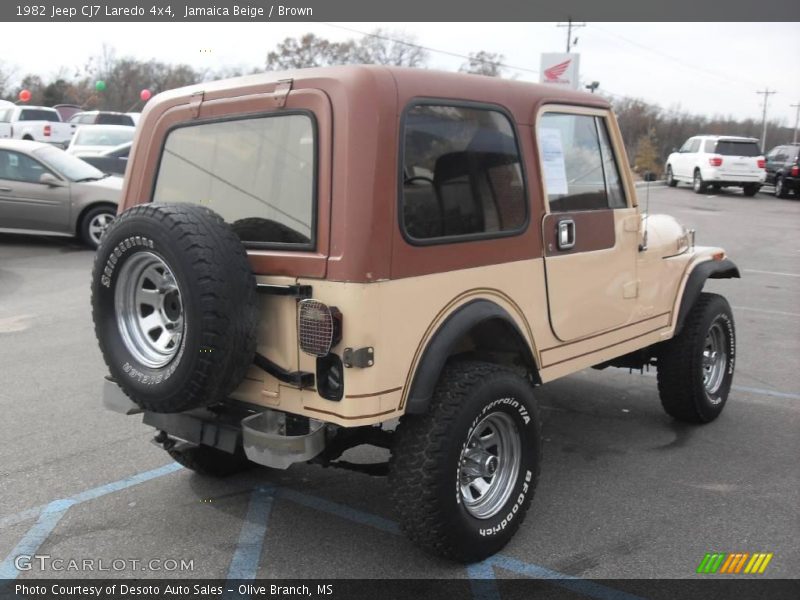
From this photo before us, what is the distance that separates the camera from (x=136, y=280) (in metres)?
3.23

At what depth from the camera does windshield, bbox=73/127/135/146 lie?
58.6 ft

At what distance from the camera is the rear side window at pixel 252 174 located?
316cm

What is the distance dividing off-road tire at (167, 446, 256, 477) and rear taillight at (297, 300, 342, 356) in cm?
129

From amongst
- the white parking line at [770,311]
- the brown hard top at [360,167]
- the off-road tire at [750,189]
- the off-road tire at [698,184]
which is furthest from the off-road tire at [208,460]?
the off-road tire at [750,189]

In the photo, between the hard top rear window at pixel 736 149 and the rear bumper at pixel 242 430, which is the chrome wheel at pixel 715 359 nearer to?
the rear bumper at pixel 242 430

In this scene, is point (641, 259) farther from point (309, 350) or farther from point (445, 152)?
point (309, 350)

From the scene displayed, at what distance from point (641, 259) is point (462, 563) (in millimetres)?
2177

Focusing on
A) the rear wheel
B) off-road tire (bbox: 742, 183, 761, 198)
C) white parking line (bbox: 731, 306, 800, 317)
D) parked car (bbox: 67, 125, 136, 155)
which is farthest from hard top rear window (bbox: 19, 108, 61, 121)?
white parking line (bbox: 731, 306, 800, 317)

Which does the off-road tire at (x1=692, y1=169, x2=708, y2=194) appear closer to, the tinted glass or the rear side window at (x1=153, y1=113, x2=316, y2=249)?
the tinted glass

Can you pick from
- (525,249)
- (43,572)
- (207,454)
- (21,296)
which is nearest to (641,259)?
(525,249)

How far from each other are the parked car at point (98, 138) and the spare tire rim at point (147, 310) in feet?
51.4

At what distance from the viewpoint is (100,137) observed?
59.0 feet

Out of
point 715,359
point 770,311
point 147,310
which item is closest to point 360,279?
point 147,310

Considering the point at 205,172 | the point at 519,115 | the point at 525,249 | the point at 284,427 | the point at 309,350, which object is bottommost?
the point at 284,427
